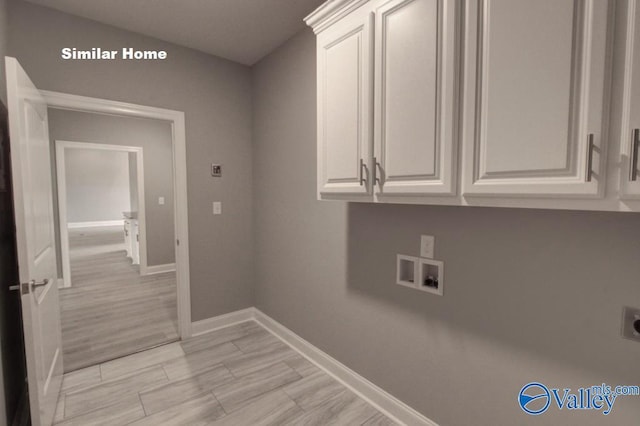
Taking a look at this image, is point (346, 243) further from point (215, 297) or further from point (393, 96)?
point (215, 297)

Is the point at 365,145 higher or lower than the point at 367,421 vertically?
higher

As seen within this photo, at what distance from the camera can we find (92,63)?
2.33 m

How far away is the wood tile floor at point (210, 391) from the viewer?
1879 mm

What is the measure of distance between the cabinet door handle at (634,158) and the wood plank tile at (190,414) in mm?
2170

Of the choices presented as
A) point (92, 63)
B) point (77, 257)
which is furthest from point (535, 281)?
point (77, 257)

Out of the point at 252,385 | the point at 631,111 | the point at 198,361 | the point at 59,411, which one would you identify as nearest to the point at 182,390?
the point at 198,361

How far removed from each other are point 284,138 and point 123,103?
52.4 inches

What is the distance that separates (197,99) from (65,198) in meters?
3.03

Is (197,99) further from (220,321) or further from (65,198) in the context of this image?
(65,198)

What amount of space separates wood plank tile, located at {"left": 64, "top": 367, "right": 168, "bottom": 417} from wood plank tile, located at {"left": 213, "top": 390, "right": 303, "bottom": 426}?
71 centimetres

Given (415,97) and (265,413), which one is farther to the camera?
(265,413)

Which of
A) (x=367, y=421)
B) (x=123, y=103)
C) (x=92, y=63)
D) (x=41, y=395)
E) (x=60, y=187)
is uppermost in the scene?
(x=92, y=63)

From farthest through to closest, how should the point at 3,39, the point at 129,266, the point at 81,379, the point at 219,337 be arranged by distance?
1. the point at 129,266
2. the point at 219,337
3. the point at 81,379
4. the point at 3,39

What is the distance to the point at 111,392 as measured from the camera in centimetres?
211
